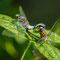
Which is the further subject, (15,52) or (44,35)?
(15,52)

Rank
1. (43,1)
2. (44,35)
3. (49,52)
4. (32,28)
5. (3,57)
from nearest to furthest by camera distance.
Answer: (49,52)
(44,35)
(32,28)
(3,57)
(43,1)

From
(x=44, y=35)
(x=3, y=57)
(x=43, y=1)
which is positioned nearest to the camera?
(x=44, y=35)

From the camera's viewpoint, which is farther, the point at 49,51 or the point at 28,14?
the point at 28,14

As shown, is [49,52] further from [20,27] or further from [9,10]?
[9,10]

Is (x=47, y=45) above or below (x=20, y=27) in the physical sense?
below

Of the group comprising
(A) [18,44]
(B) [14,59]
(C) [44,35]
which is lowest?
(B) [14,59]

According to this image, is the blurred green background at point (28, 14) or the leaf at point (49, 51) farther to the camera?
the blurred green background at point (28, 14)

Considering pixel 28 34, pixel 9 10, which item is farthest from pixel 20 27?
pixel 9 10

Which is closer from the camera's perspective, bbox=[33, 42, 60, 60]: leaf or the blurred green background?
bbox=[33, 42, 60, 60]: leaf
